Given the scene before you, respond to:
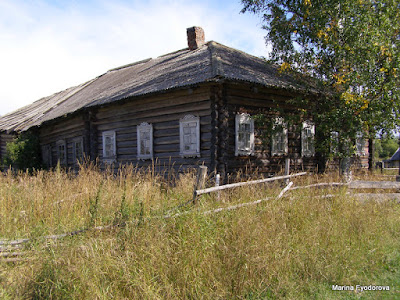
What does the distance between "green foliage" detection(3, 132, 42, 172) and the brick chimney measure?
401 inches

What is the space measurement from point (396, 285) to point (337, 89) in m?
6.23

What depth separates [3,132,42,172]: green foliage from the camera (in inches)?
668

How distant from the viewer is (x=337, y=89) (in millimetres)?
9172

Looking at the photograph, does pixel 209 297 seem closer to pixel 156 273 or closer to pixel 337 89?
pixel 156 273

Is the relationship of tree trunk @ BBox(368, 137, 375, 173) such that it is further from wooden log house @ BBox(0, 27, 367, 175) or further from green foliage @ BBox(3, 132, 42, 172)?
green foliage @ BBox(3, 132, 42, 172)

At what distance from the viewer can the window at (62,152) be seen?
1657 cm

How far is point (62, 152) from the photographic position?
1698cm

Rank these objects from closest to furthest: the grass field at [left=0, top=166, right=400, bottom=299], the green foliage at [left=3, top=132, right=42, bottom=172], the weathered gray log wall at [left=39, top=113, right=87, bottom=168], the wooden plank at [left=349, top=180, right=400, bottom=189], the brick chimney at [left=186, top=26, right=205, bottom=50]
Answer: the grass field at [left=0, top=166, right=400, bottom=299] < the wooden plank at [left=349, top=180, right=400, bottom=189] < the brick chimney at [left=186, top=26, right=205, bottom=50] < the weathered gray log wall at [left=39, top=113, right=87, bottom=168] < the green foliage at [left=3, top=132, right=42, bottom=172]

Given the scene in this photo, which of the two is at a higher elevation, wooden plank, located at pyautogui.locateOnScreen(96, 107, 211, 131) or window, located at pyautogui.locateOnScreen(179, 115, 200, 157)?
wooden plank, located at pyautogui.locateOnScreen(96, 107, 211, 131)

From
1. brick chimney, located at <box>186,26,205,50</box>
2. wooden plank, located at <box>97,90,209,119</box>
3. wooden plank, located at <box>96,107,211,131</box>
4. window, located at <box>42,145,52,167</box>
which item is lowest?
window, located at <box>42,145,52,167</box>

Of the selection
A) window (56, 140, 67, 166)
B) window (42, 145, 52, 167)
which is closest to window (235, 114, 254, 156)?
window (56, 140, 67, 166)

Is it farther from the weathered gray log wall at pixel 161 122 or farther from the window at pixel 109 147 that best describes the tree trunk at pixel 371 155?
the window at pixel 109 147

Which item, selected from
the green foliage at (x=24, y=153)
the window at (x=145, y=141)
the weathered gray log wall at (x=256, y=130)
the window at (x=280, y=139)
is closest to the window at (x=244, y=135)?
the weathered gray log wall at (x=256, y=130)

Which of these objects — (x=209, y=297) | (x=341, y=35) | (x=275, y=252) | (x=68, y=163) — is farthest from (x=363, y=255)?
(x=68, y=163)
